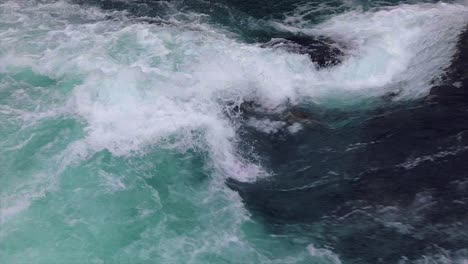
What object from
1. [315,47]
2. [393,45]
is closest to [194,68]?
[315,47]

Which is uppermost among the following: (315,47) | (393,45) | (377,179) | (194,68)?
(393,45)

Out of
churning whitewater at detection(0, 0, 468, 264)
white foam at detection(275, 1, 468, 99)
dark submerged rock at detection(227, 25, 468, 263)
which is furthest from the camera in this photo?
white foam at detection(275, 1, 468, 99)

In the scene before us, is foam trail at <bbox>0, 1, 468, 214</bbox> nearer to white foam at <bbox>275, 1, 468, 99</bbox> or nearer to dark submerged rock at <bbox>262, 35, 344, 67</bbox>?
white foam at <bbox>275, 1, 468, 99</bbox>

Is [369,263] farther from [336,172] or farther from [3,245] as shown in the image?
[3,245]

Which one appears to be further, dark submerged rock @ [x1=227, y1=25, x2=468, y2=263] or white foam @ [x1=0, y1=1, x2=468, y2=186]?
white foam @ [x1=0, y1=1, x2=468, y2=186]

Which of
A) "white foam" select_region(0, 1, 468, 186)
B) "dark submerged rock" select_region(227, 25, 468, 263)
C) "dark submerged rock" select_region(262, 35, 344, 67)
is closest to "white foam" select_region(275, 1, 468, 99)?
"white foam" select_region(0, 1, 468, 186)

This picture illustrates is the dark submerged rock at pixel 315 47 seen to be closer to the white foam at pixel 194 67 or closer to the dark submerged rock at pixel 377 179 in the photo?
the white foam at pixel 194 67

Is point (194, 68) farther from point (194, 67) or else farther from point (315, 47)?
point (315, 47)

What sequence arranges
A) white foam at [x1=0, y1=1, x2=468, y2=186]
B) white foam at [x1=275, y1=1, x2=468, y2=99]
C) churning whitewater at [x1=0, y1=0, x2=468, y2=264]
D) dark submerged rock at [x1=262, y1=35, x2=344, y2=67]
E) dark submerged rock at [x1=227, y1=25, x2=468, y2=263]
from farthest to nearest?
dark submerged rock at [x1=262, y1=35, x2=344, y2=67], white foam at [x1=275, y1=1, x2=468, y2=99], white foam at [x1=0, y1=1, x2=468, y2=186], churning whitewater at [x1=0, y1=0, x2=468, y2=264], dark submerged rock at [x1=227, y1=25, x2=468, y2=263]

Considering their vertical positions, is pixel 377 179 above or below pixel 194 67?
below
